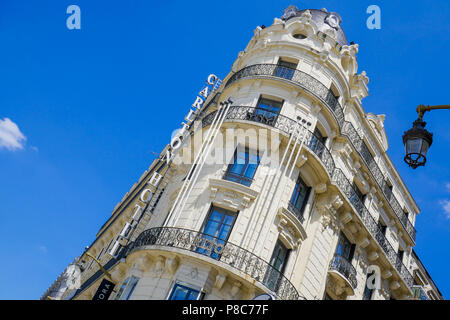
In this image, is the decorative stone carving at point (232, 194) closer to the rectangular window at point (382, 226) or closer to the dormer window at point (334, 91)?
the dormer window at point (334, 91)

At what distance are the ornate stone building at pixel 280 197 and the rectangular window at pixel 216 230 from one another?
49mm

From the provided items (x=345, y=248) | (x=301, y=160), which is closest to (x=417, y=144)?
(x=301, y=160)

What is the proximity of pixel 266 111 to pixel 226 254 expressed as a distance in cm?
721

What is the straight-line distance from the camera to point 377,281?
23.0 m

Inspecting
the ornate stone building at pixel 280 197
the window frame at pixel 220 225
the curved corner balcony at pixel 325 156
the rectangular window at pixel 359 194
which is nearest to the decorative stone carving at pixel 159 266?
the ornate stone building at pixel 280 197

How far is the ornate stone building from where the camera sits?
52.5ft

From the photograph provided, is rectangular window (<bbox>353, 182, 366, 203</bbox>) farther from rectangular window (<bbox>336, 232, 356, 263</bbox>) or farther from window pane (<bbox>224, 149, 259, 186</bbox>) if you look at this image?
window pane (<bbox>224, 149, 259, 186</bbox>)

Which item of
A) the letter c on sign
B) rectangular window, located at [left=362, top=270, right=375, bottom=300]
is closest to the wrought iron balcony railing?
rectangular window, located at [left=362, top=270, right=375, bottom=300]

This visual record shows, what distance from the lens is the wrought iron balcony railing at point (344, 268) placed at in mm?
20070

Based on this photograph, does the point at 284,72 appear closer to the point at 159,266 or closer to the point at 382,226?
the point at 382,226

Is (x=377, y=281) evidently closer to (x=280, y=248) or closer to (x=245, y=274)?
(x=280, y=248)

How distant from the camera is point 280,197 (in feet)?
58.3

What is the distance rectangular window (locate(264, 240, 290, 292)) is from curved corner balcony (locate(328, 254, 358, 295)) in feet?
10.1
